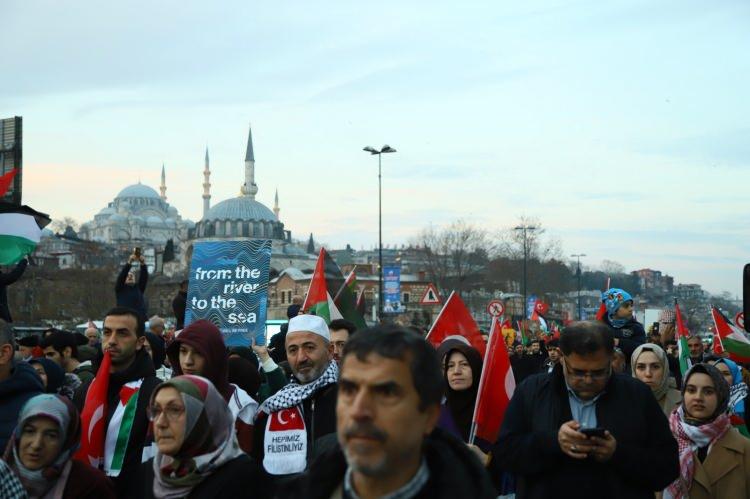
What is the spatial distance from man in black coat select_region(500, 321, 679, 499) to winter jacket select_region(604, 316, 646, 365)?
3780 millimetres

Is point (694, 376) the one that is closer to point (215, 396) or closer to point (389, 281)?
point (215, 396)

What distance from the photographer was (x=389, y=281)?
38438mm

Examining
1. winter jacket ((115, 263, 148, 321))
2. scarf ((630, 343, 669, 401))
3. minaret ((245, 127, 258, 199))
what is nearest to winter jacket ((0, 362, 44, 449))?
winter jacket ((115, 263, 148, 321))

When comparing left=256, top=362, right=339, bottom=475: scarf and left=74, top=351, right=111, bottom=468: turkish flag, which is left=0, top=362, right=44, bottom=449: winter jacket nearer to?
left=74, top=351, right=111, bottom=468: turkish flag

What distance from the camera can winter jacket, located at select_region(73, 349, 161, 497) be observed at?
215 inches

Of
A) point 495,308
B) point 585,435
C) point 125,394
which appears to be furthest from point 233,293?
point 585,435

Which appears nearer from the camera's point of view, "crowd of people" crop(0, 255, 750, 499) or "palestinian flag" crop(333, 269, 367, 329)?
"crowd of people" crop(0, 255, 750, 499)

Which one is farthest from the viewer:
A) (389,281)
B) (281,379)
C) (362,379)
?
(389,281)

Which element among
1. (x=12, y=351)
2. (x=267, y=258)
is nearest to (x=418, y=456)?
(x=12, y=351)

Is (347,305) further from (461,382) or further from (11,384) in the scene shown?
(11,384)

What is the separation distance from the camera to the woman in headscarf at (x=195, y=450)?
3.97 m

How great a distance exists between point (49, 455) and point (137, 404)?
1139 mm

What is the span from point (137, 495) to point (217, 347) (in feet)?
2.58

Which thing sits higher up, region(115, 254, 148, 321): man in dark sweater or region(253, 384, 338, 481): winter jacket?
region(115, 254, 148, 321): man in dark sweater
